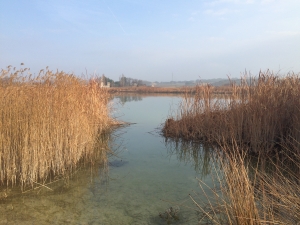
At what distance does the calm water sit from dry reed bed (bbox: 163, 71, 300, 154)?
107cm

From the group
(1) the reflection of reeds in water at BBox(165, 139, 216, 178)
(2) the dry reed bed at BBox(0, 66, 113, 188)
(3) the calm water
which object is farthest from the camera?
(1) the reflection of reeds in water at BBox(165, 139, 216, 178)

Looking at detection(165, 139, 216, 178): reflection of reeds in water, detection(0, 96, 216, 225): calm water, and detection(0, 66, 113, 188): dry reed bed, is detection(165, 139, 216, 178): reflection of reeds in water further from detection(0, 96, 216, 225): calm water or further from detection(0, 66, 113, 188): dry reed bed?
detection(0, 66, 113, 188): dry reed bed

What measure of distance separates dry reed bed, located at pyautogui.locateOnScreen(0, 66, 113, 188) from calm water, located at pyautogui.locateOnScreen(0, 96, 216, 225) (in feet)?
1.17

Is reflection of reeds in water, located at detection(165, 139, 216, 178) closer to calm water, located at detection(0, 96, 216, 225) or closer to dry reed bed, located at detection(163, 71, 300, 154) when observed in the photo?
calm water, located at detection(0, 96, 216, 225)

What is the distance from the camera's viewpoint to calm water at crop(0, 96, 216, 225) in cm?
269

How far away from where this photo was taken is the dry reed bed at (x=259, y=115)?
4871 mm

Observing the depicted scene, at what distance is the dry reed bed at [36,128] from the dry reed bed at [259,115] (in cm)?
270

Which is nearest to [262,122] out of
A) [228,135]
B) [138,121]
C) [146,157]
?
[228,135]

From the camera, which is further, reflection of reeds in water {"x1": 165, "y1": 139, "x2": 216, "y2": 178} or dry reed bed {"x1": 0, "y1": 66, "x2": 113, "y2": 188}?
Result: reflection of reeds in water {"x1": 165, "y1": 139, "x2": 216, "y2": 178}

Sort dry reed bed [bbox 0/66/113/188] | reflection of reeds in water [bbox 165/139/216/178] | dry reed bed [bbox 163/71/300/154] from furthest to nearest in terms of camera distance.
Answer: dry reed bed [bbox 163/71/300/154], reflection of reeds in water [bbox 165/139/216/178], dry reed bed [bbox 0/66/113/188]

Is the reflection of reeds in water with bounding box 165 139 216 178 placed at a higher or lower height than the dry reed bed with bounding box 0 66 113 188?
lower

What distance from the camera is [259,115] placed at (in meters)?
5.02

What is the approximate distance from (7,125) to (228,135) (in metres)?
4.56

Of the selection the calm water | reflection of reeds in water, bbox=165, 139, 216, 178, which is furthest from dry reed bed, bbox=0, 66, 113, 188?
reflection of reeds in water, bbox=165, 139, 216, 178
